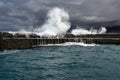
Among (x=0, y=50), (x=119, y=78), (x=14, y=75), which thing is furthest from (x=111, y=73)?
(x=0, y=50)

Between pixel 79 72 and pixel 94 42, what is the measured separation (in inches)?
1553

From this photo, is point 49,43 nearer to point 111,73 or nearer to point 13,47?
point 13,47

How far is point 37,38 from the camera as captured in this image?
55.3 m

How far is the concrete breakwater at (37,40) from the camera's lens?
146 feet

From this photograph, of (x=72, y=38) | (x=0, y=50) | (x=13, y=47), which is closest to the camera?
(x=0, y=50)

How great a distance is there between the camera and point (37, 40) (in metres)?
54.4

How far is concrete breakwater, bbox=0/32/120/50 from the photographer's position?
146 ft

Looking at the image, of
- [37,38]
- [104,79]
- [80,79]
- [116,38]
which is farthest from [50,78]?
[116,38]

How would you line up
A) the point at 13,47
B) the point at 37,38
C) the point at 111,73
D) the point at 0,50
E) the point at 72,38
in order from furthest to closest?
the point at 72,38
the point at 37,38
the point at 13,47
the point at 0,50
the point at 111,73

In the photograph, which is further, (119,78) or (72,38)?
(72,38)

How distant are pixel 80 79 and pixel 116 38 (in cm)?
4638

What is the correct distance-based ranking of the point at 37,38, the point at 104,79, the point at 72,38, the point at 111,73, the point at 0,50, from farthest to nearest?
the point at 72,38 → the point at 37,38 → the point at 0,50 → the point at 111,73 → the point at 104,79

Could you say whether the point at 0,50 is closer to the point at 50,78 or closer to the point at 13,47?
the point at 13,47

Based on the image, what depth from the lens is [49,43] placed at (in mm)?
55812
